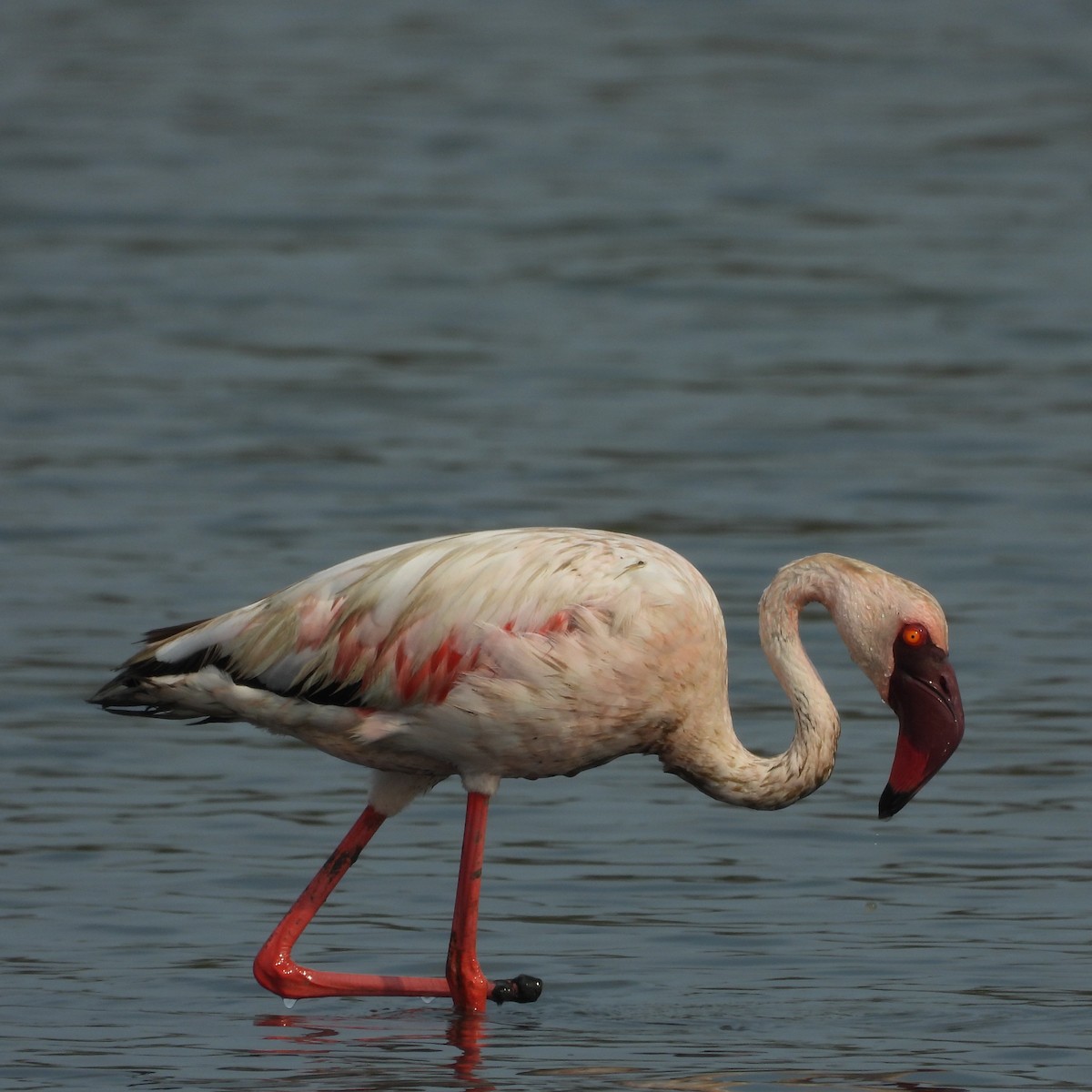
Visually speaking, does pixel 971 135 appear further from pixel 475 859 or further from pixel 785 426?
pixel 475 859

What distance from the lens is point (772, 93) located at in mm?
30172

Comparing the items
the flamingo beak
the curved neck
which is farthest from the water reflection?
the flamingo beak

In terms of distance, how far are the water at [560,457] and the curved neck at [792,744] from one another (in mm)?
641

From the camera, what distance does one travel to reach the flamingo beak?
28.0 feet

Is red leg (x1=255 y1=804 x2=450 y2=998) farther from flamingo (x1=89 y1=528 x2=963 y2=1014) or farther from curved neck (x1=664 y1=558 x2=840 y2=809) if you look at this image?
curved neck (x1=664 y1=558 x2=840 y2=809)

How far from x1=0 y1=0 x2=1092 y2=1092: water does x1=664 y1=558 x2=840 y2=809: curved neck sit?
641 millimetres

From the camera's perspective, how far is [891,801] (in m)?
8.74

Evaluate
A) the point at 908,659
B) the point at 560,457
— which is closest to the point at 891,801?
the point at 908,659

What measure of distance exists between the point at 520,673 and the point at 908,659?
4.01 ft

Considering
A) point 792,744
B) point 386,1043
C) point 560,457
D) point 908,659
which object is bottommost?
point 560,457

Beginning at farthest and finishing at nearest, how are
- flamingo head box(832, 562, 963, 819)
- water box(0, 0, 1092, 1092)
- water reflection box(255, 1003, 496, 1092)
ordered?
water box(0, 0, 1092, 1092)
flamingo head box(832, 562, 963, 819)
water reflection box(255, 1003, 496, 1092)

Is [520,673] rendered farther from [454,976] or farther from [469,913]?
[454,976]

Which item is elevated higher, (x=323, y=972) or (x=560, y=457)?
(x=323, y=972)

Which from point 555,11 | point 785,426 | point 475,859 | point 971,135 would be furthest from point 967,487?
point 555,11
